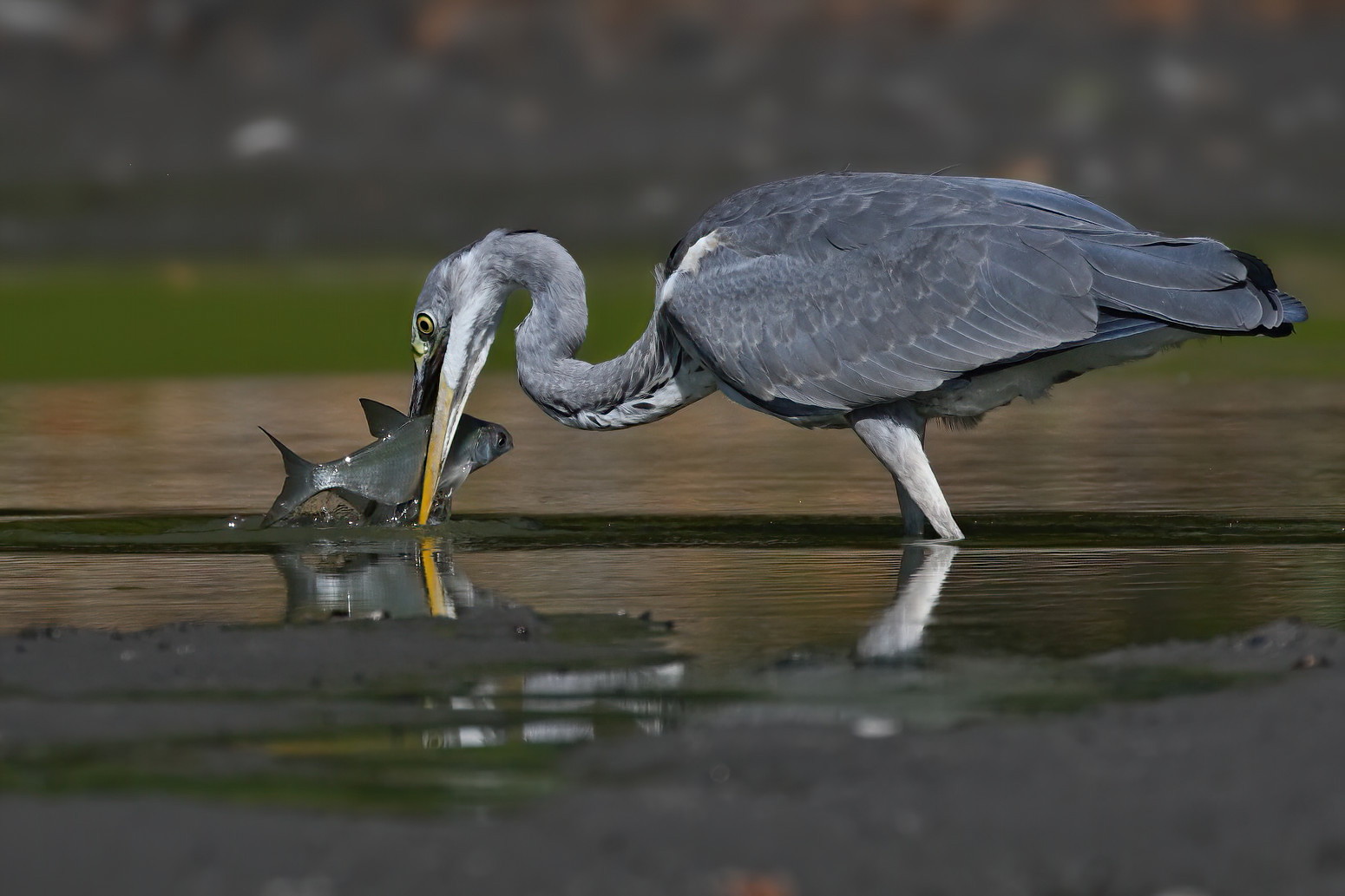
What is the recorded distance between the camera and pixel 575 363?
10.6 metres

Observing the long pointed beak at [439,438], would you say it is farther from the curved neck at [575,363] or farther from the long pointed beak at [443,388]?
the curved neck at [575,363]

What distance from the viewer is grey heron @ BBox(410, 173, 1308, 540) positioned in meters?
9.14

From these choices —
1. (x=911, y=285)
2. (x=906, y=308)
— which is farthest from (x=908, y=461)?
(x=911, y=285)

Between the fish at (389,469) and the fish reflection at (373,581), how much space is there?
0.38 meters

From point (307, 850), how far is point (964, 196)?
610 cm

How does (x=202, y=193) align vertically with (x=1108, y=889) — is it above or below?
above

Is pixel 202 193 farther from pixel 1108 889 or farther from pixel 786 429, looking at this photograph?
pixel 1108 889

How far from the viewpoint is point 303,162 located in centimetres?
3192

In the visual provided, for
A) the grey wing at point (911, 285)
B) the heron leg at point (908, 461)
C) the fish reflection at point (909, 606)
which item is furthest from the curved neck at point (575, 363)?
the fish reflection at point (909, 606)

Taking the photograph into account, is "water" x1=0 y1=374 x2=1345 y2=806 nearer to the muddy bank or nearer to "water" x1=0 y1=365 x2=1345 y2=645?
"water" x1=0 y1=365 x2=1345 y2=645

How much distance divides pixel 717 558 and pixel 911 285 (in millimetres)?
1628

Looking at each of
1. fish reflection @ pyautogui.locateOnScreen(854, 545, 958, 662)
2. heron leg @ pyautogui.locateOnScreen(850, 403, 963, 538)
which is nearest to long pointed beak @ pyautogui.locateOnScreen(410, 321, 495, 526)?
heron leg @ pyautogui.locateOnScreen(850, 403, 963, 538)

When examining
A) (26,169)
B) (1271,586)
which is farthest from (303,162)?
(1271,586)

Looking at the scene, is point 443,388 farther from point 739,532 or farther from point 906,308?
point 906,308
